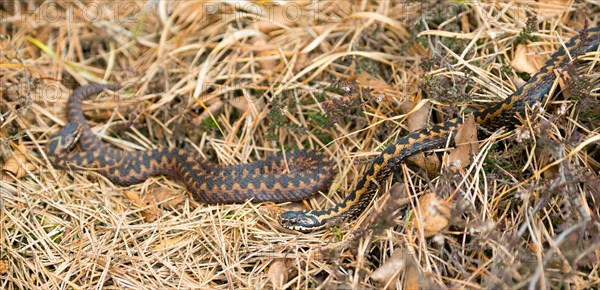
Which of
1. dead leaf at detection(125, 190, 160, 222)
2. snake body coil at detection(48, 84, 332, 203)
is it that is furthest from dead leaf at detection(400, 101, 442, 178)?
dead leaf at detection(125, 190, 160, 222)

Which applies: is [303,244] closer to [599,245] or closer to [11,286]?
[599,245]

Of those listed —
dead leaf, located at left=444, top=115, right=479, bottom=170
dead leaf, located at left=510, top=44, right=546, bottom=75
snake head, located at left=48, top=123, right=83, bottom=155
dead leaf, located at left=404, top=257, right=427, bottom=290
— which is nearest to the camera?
dead leaf, located at left=404, top=257, right=427, bottom=290

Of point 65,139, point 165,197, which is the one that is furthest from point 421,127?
point 65,139

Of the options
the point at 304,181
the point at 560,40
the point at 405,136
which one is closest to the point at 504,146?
the point at 405,136

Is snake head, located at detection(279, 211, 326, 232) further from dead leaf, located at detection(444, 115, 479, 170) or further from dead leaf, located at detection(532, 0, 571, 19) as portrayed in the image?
dead leaf, located at detection(532, 0, 571, 19)

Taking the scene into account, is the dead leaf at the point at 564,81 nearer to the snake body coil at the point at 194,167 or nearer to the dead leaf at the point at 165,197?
the snake body coil at the point at 194,167

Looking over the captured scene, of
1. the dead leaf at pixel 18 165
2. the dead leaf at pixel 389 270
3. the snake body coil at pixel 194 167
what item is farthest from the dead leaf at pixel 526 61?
the dead leaf at pixel 18 165
